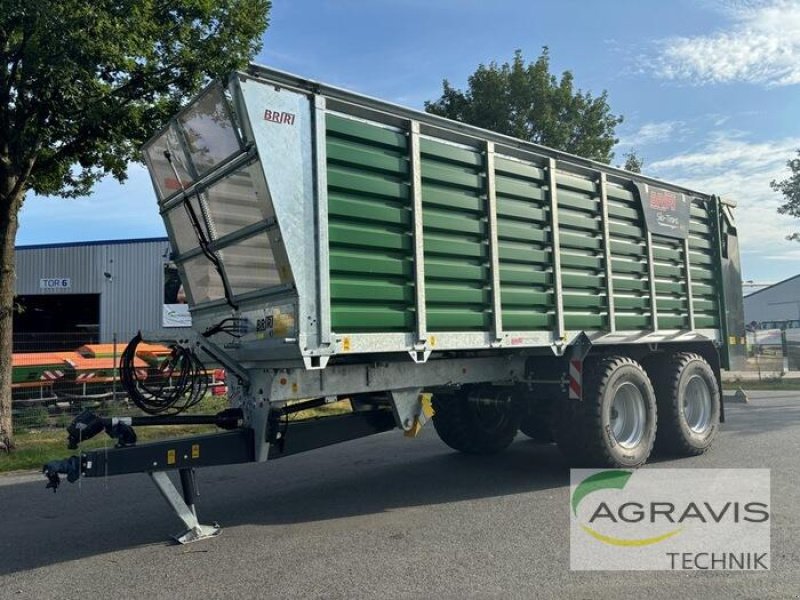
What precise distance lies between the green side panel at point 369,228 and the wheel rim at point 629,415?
3.04 m

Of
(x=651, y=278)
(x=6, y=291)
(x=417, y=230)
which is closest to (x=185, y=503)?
(x=417, y=230)

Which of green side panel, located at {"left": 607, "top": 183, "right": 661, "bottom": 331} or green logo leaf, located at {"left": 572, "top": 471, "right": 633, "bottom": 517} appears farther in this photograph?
green side panel, located at {"left": 607, "top": 183, "right": 661, "bottom": 331}

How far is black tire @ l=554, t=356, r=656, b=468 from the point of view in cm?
662

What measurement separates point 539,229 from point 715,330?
3.80 m

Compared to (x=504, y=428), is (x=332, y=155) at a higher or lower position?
higher

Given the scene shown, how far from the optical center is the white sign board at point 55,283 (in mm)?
27625

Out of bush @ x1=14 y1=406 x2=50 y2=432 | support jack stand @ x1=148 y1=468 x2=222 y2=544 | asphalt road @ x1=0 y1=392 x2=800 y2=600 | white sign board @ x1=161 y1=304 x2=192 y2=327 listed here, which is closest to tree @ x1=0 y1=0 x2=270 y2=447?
bush @ x1=14 y1=406 x2=50 y2=432

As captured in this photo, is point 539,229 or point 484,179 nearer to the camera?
point 484,179

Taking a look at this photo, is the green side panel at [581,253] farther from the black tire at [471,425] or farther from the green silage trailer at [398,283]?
the black tire at [471,425]

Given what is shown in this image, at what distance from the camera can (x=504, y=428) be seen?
8.29m

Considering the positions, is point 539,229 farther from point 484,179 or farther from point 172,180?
point 172,180

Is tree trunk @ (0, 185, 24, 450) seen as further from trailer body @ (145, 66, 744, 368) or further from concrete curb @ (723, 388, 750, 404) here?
concrete curb @ (723, 388, 750, 404)

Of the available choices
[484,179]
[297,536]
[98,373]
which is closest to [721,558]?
[297,536]

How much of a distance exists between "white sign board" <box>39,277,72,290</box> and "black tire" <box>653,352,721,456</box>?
1020 inches
